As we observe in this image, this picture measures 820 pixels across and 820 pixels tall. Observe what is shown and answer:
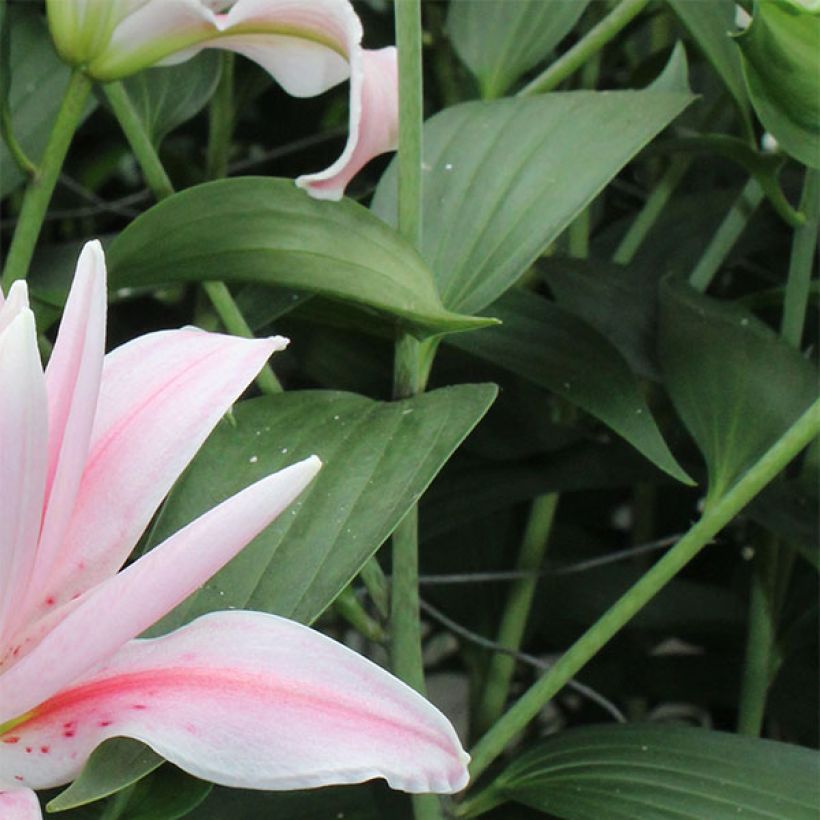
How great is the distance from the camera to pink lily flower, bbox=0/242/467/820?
238 mm

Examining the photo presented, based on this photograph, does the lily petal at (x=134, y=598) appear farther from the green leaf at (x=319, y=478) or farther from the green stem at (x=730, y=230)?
the green stem at (x=730, y=230)

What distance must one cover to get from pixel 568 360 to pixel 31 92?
0.27 metres

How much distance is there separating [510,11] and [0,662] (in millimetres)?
374

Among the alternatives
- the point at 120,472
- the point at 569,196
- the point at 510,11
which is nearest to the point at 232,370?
the point at 120,472

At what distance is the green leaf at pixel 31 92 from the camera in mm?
542

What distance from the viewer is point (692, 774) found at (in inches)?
16.4

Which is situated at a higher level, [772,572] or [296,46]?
[296,46]

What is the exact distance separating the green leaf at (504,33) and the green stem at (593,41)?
21 millimetres

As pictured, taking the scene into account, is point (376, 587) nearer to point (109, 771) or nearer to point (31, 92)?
point (109, 771)

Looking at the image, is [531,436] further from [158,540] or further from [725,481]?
[158,540]

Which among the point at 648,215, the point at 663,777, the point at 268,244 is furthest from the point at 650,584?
the point at 648,215

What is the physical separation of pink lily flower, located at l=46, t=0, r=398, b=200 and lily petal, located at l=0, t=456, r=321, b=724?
0.49 ft

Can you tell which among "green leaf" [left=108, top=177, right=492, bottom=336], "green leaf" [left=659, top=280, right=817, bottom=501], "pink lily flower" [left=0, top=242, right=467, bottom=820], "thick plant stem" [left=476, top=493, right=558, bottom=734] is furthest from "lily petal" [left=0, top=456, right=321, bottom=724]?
"thick plant stem" [left=476, top=493, right=558, bottom=734]

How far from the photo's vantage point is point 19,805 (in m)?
0.24
